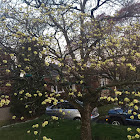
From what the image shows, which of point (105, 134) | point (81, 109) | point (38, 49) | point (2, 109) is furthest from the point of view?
A: point (2, 109)

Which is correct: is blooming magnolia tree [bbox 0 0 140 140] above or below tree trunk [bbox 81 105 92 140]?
above

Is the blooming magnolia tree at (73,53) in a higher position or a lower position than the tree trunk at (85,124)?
higher

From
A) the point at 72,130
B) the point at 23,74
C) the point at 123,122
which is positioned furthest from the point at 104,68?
the point at 123,122

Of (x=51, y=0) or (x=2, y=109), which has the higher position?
(x=51, y=0)

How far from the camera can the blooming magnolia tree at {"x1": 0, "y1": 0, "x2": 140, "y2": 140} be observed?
4629 mm

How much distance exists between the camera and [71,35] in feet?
22.3

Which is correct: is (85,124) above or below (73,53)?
below

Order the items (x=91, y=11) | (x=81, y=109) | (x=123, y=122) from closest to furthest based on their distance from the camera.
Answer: (x=81, y=109)
(x=91, y=11)
(x=123, y=122)

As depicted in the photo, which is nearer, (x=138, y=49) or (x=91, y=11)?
(x=138, y=49)

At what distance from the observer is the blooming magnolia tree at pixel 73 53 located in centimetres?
463

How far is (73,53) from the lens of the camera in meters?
6.24

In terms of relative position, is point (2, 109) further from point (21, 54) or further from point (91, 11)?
point (91, 11)

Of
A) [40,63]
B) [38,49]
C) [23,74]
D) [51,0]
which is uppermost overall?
[51,0]

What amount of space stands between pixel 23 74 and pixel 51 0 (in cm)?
518
